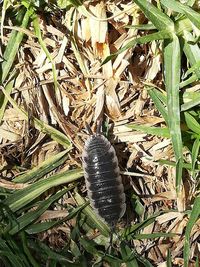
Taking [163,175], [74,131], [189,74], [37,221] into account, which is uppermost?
[189,74]

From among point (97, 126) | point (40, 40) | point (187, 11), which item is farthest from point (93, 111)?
point (187, 11)

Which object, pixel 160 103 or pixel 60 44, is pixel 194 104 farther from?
pixel 60 44

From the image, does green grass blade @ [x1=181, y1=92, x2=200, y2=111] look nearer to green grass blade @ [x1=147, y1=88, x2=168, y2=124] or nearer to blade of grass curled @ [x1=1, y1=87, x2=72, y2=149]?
green grass blade @ [x1=147, y1=88, x2=168, y2=124]

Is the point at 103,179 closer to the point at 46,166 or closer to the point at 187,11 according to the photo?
the point at 46,166

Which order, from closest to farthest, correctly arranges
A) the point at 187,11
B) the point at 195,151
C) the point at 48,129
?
the point at 187,11 → the point at 195,151 → the point at 48,129

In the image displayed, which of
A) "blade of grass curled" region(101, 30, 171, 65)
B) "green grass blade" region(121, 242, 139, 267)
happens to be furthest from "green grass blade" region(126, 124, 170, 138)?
"green grass blade" region(121, 242, 139, 267)

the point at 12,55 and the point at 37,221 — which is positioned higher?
the point at 12,55

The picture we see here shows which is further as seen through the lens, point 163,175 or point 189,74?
point 163,175

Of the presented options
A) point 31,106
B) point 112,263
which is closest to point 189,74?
point 31,106
